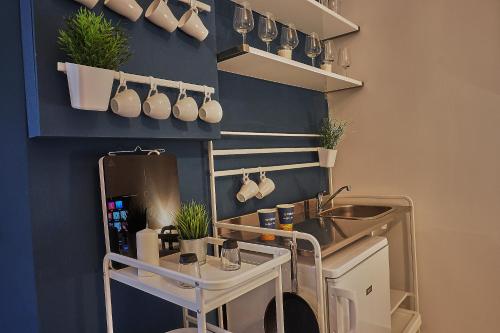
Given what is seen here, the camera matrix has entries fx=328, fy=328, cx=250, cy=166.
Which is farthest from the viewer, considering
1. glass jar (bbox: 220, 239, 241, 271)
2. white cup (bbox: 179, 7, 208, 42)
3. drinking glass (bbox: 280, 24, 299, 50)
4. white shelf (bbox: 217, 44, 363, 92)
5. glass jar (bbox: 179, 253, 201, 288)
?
drinking glass (bbox: 280, 24, 299, 50)

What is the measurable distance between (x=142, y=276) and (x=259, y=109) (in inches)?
45.6

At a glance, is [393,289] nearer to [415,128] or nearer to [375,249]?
[375,249]

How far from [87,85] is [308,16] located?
1.51 m

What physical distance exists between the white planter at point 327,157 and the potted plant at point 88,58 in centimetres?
156

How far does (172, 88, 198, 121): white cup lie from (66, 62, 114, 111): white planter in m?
0.30

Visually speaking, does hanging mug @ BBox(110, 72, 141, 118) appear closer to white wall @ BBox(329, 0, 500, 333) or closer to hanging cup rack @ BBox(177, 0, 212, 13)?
hanging cup rack @ BBox(177, 0, 212, 13)

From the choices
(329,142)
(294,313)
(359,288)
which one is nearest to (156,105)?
(294,313)

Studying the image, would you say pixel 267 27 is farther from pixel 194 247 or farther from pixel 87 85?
pixel 194 247

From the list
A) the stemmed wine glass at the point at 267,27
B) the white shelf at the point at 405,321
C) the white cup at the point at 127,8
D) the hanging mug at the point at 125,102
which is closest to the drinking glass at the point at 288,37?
the stemmed wine glass at the point at 267,27

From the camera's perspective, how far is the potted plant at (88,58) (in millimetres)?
892

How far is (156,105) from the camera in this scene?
1.11m

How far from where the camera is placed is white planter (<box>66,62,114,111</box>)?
0.88 meters

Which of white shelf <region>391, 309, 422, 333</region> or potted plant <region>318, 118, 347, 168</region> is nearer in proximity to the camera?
white shelf <region>391, 309, 422, 333</region>

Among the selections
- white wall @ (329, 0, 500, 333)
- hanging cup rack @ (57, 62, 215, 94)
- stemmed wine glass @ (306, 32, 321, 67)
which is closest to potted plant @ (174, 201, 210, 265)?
hanging cup rack @ (57, 62, 215, 94)
